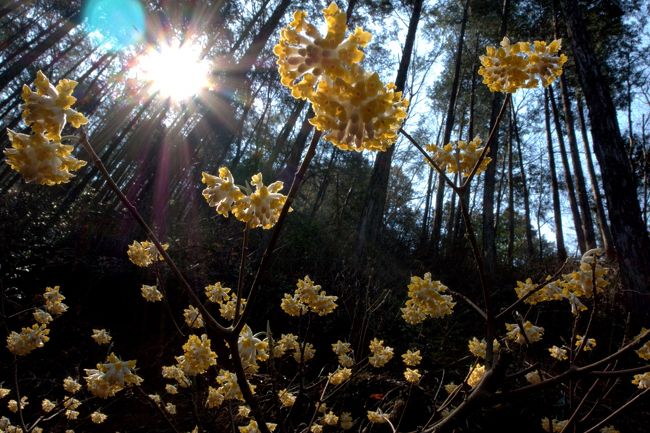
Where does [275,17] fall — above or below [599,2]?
below

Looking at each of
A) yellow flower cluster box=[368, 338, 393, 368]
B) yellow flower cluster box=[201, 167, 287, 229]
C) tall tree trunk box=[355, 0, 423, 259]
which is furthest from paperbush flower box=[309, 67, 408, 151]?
tall tree trunk box=[355, 0, 423, 259]

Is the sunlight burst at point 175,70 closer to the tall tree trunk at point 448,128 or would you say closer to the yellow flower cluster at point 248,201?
the tall tree trunk at point 448,128

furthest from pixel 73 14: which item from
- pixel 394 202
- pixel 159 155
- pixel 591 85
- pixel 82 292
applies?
pixel 394 202

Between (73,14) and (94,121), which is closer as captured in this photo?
(73,14)

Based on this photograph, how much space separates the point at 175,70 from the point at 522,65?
49.2 ft

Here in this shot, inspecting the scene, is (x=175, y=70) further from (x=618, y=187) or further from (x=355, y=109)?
(x=355, y=109)

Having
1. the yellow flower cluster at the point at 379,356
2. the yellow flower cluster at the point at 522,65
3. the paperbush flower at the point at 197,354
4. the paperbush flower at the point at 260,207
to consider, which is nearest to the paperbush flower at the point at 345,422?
the yellow flower cluster at the point at 379,356

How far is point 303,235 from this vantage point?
10016 millimetres

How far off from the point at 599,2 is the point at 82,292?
1690 centimetres

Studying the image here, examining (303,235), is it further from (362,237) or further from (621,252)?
(621,252)

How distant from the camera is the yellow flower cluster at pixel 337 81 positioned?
97 cm

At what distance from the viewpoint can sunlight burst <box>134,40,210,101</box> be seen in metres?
13.9

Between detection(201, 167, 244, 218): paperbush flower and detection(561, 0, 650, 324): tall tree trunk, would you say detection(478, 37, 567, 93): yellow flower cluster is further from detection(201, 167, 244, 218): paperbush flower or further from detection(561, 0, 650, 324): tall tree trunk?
detection(561, 0, 650, 324): tall tree trunk

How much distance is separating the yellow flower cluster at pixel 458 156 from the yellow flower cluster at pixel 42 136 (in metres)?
1.65
